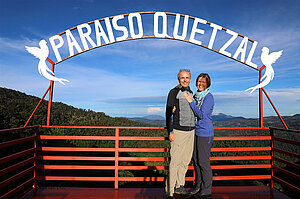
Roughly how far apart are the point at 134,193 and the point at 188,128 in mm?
1303

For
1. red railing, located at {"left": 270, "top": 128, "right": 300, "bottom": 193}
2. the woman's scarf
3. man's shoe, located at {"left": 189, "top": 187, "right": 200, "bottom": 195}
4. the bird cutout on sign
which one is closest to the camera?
the woman's scarf

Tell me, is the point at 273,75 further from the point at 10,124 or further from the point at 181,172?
the point at 10,124

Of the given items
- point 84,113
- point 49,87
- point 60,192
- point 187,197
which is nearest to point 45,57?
point 49,87

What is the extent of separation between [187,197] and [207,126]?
0.95 m

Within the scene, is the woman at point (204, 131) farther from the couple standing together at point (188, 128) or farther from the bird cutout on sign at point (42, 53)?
the bird cutout on sign at point (42, 53)

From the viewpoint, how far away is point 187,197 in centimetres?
271

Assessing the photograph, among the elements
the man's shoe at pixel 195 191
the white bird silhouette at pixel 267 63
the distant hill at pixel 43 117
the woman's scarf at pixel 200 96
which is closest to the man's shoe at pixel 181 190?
the man's shoe at pixel 195 191

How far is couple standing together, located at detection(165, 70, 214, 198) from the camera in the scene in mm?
2529

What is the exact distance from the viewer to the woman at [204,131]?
2561 millimetres

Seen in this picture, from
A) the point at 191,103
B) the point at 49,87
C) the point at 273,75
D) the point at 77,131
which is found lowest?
the point at 77,131

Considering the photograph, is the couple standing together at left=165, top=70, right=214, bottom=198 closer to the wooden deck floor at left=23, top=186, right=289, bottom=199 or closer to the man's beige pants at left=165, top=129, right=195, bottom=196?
the man's beige pants at left=165, top=129, right=195, bottom=196

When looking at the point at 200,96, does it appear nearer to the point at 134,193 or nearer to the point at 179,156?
the point at 179,156

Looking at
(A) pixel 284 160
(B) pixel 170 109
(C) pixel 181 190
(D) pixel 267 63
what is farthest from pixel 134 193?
(D) pixel 267 63

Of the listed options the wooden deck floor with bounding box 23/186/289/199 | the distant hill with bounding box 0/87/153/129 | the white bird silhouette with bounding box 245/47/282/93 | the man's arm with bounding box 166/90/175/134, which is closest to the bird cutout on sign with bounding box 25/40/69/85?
the wooden deck floor with bounding box 23/186/289/199
